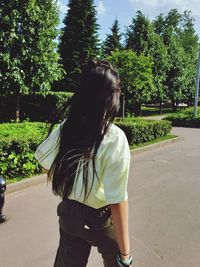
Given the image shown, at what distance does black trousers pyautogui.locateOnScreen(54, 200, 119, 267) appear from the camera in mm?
1841

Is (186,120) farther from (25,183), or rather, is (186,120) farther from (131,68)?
(25,183)

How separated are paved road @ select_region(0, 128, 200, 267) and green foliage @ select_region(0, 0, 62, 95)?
8444 mm

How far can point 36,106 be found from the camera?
1875 centimetres

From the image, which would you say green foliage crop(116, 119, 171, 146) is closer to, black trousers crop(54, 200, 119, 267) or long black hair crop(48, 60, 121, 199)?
black trousers crop(54, 200, 119, 267)

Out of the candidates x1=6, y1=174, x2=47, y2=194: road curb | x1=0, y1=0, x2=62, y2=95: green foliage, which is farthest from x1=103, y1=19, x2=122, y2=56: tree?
x1=6, y1=174, x2=47, y2=194: road curb

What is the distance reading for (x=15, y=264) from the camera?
3586mm

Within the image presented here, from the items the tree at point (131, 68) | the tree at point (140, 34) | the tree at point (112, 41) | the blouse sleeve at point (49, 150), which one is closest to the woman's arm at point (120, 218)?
the blouse sleeve at point (49, 150)

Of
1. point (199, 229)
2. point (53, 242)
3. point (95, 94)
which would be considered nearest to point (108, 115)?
point (95, 94)

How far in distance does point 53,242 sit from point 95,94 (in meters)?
2.97

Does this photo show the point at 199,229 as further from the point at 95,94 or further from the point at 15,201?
the point at 95,94

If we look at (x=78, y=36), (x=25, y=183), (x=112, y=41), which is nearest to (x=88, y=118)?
(x=25, y=183)

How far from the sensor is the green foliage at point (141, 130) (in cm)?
1117

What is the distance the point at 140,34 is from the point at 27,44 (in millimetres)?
12536

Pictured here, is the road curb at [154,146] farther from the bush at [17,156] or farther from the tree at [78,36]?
the tree at [78,36]
